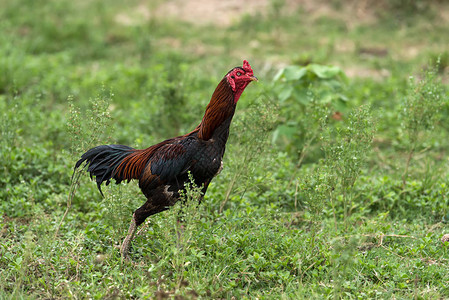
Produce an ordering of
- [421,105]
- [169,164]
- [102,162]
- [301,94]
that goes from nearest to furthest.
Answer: [169,164]
[102,162]
[421,105]
[301,94]

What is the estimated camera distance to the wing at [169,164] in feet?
13.1

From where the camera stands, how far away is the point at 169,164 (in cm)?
400

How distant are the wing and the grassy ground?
0.97 feet

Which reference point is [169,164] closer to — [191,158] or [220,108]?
[191,158]

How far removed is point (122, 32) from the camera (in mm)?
10719

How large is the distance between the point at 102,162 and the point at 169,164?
2.14 feet

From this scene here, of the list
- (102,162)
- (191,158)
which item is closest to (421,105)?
(191,158)

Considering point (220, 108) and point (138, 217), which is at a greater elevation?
point (220, 108)

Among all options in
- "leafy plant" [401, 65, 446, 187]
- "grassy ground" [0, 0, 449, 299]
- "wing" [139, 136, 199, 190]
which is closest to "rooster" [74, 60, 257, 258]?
"wing" [139, 136, 199, 190]

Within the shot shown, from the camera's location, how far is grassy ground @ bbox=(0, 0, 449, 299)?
12.6 ft

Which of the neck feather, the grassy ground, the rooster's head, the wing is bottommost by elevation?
the grassy ground

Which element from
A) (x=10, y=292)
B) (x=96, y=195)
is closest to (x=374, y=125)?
(x=96, y=195)

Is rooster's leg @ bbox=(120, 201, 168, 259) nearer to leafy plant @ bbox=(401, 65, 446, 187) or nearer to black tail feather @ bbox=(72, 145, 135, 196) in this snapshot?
black tail feather @ bbox=(72, 145, 135, 196)

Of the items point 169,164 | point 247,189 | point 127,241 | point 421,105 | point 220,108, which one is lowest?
point 247,189
